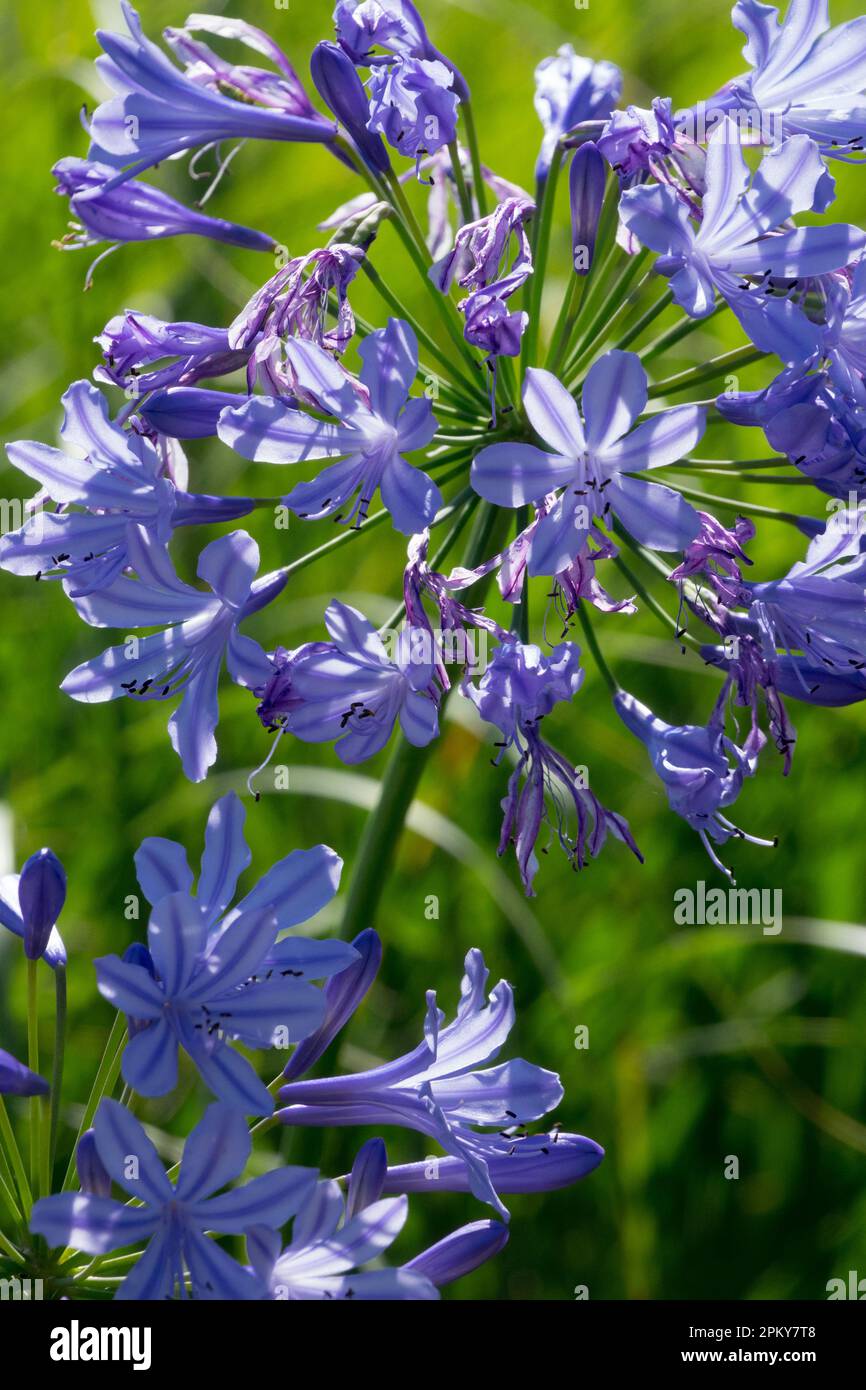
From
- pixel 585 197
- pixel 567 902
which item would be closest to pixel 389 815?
pixel 585 197

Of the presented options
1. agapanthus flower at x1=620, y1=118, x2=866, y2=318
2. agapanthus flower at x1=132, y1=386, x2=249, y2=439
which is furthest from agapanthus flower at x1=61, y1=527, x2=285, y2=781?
agapanthus flower at x1=620, y1=118, x2=866, y2=318

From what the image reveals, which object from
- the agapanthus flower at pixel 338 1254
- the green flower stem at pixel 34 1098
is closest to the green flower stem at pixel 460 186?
the green flower stem at pixel 34 1098

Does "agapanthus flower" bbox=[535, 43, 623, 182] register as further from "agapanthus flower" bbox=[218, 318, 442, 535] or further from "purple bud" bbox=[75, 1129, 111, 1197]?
"purple bud" bbox=[75, 1129, 111, 1197]

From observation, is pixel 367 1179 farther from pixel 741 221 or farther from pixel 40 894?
pixel 741 221

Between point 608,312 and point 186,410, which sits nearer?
point 186,410

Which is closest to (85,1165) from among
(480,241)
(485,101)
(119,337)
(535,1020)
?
(119,337)

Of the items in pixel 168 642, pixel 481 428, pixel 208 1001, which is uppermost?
pixel 481 428
